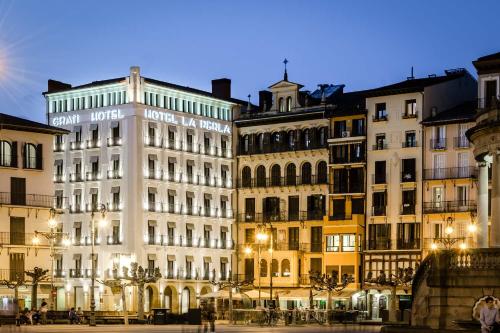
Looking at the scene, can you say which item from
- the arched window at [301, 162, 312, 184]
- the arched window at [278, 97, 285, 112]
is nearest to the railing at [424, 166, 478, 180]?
the arched window at [301, 162, 312, 184]

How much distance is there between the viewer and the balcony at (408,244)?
114 m

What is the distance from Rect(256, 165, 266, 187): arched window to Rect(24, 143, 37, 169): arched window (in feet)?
93.6

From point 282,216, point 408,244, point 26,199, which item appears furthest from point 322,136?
point 26,199

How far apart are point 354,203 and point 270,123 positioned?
579 inches

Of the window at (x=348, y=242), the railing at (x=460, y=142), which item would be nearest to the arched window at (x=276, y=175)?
the window at (x=348, y=242)

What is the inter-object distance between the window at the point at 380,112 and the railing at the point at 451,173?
24.0ft

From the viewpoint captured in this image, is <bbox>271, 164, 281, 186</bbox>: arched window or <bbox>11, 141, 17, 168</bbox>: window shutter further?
<bbox>271, 164, 281, 186</bbox>: arched window

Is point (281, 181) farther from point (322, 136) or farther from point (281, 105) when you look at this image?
point (281, 105)

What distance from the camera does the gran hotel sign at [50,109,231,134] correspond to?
122938 millimetres

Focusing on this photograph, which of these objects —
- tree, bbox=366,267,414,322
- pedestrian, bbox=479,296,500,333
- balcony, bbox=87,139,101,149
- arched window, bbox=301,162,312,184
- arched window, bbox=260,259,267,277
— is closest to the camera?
pedestrian, bbox=479,296,500,333

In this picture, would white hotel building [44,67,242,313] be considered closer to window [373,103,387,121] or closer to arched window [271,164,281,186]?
arched window [271,164,281,186]

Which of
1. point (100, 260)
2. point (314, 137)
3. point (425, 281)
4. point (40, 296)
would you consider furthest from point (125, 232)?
point (425, 281)

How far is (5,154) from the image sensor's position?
350 ft

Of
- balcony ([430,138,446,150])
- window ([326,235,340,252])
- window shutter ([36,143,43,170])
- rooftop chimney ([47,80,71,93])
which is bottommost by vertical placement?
window ([326,235,340,252])
